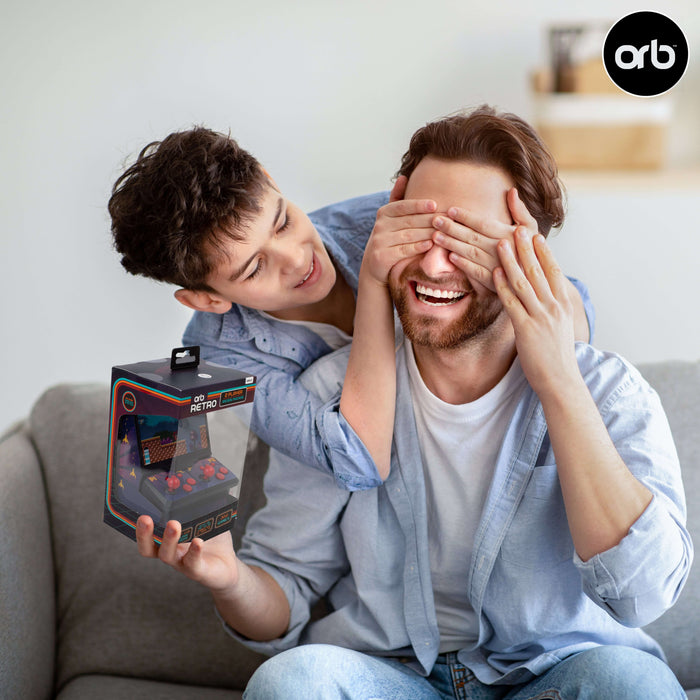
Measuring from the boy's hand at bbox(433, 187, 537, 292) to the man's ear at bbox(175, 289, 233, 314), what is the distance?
415 millimetres

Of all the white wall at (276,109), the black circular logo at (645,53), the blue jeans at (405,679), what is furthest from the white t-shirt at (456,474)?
the black circular logo at (645,53)

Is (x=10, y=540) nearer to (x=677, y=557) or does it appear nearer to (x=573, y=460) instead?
(x=573, y=460)

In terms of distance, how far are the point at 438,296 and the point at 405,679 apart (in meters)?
0.59

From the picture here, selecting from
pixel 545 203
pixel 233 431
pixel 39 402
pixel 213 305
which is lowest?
pixel 39 402

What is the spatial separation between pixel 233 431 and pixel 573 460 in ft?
1.54

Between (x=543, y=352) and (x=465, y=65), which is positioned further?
(x=465, y=65)

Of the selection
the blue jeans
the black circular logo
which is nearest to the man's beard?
the blue jeans

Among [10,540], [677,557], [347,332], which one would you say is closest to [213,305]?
[347,332]

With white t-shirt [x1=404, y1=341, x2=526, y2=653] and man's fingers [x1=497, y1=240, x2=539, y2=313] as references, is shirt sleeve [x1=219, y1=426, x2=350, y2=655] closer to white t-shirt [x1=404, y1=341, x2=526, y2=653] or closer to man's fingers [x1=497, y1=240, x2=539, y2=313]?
white t-shirt [x1=404, y1=341, x2=526, y2=653]

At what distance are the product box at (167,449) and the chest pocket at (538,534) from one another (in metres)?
0.45

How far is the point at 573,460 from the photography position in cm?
102

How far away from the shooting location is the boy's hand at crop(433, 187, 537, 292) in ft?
3.60

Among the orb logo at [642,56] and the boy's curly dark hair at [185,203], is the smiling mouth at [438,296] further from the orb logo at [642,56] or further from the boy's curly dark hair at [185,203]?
the orb logo at [642,56]

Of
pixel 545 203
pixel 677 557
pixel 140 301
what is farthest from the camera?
pixel 140 301
